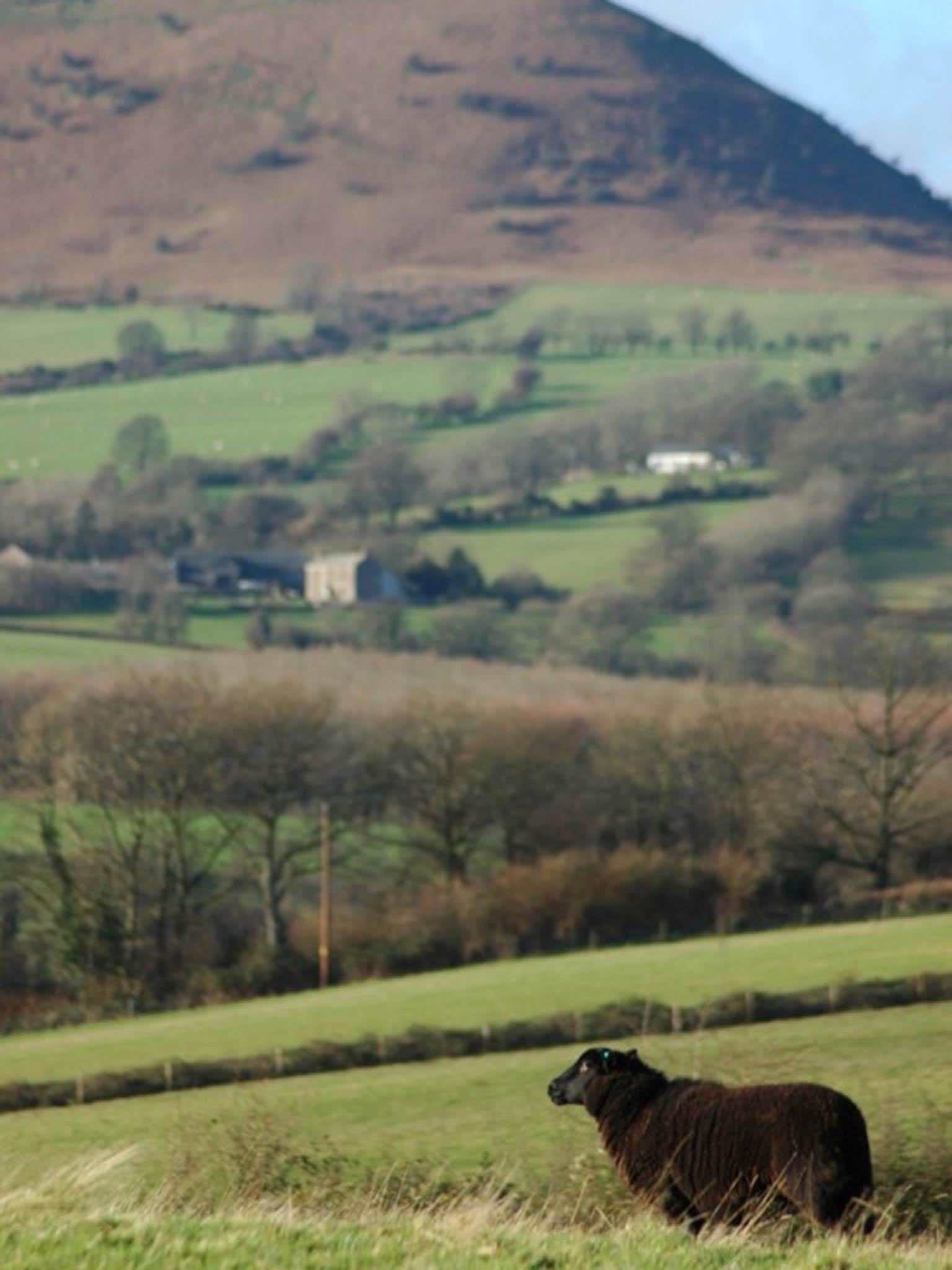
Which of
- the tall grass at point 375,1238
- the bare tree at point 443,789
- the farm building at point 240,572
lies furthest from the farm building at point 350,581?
the tall grass at point 375,1238

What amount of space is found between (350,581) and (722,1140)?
8346cm

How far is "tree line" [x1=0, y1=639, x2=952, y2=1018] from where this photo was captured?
43.5 m

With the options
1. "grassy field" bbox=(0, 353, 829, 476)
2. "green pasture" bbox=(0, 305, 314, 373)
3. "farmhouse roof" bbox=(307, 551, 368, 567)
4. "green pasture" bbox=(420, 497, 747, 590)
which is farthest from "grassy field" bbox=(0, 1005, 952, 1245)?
"green pasture" bbox=(0, 305, 314, 373)

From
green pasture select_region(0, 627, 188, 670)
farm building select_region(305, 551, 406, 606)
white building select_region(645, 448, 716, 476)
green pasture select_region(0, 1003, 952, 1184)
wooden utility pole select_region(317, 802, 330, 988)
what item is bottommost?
wooden utility pole select_region(317, 802, 330, 988)

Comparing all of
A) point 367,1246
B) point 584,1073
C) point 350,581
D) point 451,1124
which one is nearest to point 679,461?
point 350,581

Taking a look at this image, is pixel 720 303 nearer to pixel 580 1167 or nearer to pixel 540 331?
pixel 540 331

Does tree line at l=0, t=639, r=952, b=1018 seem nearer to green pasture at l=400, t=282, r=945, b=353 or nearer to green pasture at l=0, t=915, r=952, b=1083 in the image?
green pasture at l=0, t=915, r=952, b=1083

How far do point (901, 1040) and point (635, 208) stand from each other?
165 metres

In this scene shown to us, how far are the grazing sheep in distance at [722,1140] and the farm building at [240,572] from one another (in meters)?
82.1

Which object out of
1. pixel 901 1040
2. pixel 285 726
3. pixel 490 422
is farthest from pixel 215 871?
pixel 490 422

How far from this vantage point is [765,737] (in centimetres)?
5400

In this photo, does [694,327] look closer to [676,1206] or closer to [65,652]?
[65,652]

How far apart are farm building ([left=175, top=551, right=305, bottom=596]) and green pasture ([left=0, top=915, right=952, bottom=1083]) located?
59.6 meters

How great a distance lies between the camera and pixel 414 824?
169ft
